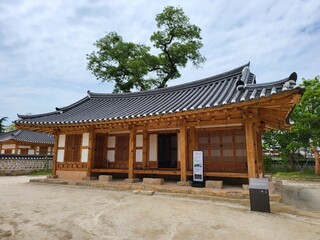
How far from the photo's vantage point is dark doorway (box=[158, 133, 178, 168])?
11749 millimetres

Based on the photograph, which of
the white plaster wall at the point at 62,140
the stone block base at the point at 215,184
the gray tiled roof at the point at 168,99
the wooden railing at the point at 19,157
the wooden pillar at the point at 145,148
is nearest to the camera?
the gray tiled roof at the point at 168,99

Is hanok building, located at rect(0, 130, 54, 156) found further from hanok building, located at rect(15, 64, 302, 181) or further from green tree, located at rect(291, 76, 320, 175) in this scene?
green tree, located at rect(291, 76, 320, 175)

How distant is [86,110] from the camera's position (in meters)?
14.2

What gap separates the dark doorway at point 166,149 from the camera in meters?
11.7

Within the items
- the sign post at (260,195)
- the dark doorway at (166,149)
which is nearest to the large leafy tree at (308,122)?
the dark doorway at (166,149)

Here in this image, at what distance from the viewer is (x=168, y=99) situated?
12102 millimetres

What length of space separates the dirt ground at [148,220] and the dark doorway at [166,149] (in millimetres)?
4646

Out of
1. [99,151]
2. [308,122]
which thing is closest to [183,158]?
[99,151]

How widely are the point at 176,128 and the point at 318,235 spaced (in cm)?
676

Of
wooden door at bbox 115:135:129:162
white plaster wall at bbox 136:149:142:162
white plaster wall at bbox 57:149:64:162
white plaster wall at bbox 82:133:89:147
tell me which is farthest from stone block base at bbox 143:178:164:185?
white plaster wall at bbox 57:149:64:162

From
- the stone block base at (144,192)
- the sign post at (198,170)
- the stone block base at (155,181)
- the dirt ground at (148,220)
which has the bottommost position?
the dirt ground at (148,220)

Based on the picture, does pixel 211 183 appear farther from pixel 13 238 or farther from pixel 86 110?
pixel 86 110

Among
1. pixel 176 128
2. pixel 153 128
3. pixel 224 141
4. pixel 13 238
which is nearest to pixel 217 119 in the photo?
pixel 224 141

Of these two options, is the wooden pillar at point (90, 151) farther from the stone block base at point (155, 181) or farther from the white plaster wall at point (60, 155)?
the stone block base at point (155, 181)
